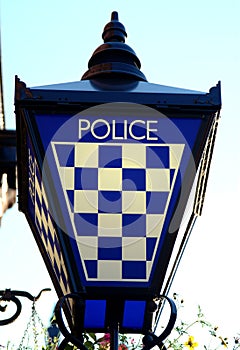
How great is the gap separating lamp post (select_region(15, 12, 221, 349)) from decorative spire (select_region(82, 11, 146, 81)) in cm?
17

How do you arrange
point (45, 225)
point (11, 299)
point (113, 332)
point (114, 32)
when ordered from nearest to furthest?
1. point (113, 332)
2. point (45, 225)
3. point (114, 32)
4. point (11, 299)

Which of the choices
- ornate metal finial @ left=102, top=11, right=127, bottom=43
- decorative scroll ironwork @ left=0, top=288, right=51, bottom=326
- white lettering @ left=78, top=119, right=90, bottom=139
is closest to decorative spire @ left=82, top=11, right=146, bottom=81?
ornate metal finial @ left=102, top=11, right=127, bottom=43

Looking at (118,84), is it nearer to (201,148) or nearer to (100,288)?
(201,148)

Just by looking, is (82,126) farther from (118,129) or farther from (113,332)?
(113,332)

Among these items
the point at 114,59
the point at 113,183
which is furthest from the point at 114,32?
the point at 113,183

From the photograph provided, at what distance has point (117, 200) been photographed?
5.30ft

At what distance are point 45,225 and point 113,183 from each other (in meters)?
0.25

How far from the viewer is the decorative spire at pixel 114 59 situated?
6.30ft

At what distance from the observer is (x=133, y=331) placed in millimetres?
1657

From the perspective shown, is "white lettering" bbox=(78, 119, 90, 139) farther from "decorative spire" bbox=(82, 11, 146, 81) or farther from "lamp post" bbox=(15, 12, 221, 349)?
"decorative spire" bbox=(82, 11, 146, 81)

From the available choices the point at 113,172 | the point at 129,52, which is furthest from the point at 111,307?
the point at 129,52

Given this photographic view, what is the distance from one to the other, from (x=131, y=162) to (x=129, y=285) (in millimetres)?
287

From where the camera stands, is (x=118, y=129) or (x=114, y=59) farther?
(x=114, y=59)

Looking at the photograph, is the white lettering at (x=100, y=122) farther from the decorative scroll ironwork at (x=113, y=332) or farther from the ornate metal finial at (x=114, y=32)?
the ornate metal finial at (x=114, y=32)
